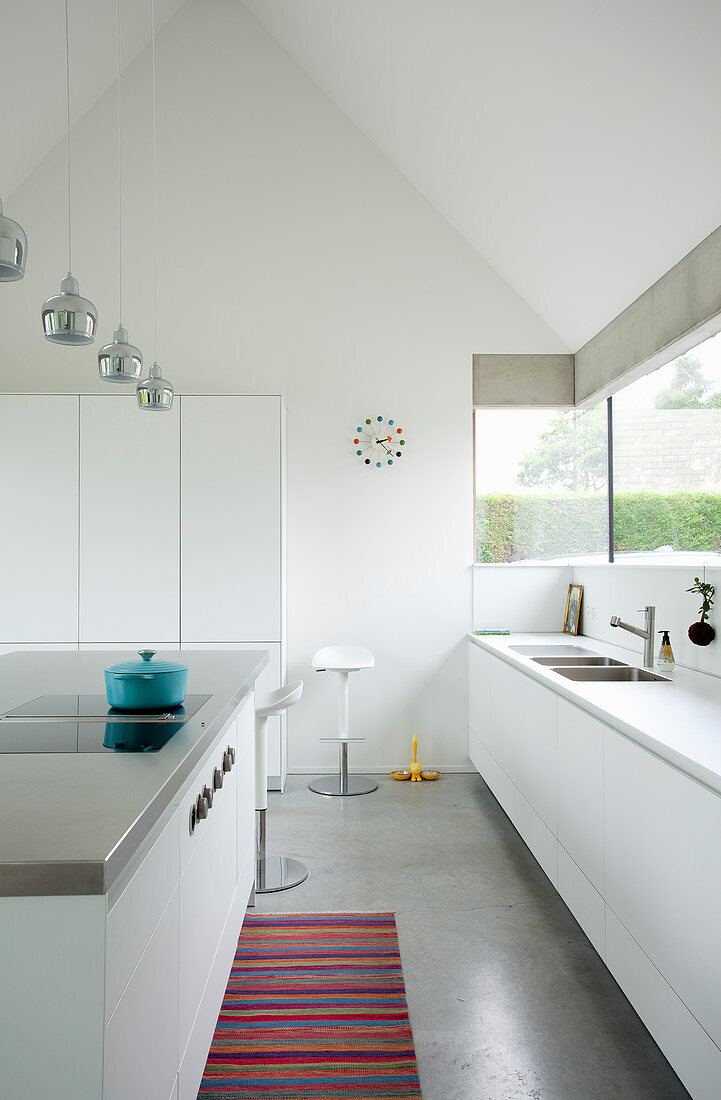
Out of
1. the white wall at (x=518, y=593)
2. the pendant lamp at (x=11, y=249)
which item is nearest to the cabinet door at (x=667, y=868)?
the pendant lamp at (x=11, y=249)

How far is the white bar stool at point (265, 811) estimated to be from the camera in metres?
3.03

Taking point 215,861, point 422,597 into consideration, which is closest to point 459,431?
point 422,597

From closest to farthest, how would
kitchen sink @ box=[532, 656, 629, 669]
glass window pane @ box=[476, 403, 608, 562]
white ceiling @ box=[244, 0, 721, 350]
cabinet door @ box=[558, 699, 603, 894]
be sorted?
cabinet door @ box=[558, 699, 603, 894], white ceiling @ box=[244, 0, 721, 350], kitchen sink @ box=[532, 656, 629, 669], glass window pane @ box=[476, 403, 608, 562]

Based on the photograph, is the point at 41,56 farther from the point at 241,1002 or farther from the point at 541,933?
the point at 541,933

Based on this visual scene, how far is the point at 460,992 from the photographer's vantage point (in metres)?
2.44

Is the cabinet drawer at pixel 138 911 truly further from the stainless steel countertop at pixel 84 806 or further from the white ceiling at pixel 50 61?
the white ceiling at pixel 50 61

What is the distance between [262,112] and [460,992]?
189 inches

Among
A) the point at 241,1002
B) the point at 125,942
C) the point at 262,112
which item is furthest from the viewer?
the point at 262,112

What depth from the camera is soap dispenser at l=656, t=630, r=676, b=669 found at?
323 centimetres

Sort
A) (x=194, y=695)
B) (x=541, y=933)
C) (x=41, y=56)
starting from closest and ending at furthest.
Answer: (x=194, y=695)
(x=541, y=933)
(x=41, y=56)

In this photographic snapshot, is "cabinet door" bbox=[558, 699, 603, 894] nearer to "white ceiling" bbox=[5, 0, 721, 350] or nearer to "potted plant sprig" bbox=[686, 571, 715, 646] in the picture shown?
"potted plant sprig" bbox=[686, 571, 715, 646]

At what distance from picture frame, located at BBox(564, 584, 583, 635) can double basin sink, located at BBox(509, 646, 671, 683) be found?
1.80 feet

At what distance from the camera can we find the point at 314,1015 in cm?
234

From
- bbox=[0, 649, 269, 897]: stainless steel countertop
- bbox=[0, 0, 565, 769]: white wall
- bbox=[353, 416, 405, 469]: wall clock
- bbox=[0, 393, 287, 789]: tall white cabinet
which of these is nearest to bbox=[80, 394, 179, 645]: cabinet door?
bbox=[0, 393, 287, 789]: tall white cabinet
